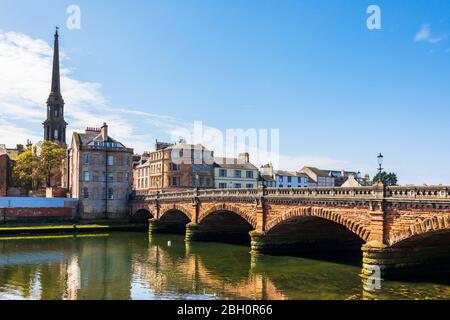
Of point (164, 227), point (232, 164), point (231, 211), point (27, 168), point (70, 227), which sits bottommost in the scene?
point (164, 227)

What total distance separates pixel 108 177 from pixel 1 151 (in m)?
34.3

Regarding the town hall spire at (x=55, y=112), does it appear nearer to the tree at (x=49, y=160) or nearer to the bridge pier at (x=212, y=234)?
the tree at (x=49, y=160)

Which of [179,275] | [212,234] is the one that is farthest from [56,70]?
[179,275]

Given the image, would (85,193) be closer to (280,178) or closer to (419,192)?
(280,178)

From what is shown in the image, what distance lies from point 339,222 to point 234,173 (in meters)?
63.1

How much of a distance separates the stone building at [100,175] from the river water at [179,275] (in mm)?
25988

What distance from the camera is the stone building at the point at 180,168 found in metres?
89.2

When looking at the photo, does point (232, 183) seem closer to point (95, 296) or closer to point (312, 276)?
point (312, 276)

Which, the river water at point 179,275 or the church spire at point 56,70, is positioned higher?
the church spire at point 56,70

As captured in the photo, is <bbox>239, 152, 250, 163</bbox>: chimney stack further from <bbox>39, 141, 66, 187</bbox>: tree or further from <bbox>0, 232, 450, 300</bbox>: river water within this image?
<bbox>0, 232, 450, 300</bbox>: river water

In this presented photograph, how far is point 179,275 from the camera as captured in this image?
1356 inches

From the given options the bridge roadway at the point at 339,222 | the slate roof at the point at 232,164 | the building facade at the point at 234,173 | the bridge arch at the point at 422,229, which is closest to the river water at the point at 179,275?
the bridge roadway at the point at 339,222

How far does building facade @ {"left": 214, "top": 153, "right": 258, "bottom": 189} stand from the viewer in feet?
312
